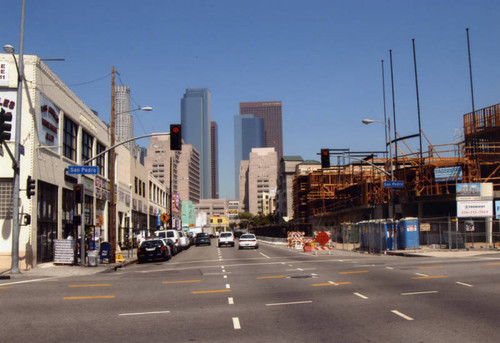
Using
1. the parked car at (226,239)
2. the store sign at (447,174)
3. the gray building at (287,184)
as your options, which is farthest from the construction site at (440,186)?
the gray building at (287,184)

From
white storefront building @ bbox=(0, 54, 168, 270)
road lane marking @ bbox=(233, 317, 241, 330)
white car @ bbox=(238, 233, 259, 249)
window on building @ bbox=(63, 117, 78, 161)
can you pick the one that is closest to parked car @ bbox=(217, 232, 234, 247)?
white car @ bbox=(238, 233, 259, 249)

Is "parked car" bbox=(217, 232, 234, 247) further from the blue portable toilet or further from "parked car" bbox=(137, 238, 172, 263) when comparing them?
the blue portable toilet

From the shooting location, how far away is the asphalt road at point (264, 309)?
8.75 metres

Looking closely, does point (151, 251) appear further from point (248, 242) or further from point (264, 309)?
point (264, 309)

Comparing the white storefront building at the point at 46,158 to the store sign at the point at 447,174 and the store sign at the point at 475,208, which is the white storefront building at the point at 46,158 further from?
the store sign at the point at 447,174

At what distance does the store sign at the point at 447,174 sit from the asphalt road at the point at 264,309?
107 ft

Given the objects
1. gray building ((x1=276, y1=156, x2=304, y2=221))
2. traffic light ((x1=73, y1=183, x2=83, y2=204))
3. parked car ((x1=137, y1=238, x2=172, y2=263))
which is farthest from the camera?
gray building ((x1=276, y1=156, x2=304, y2=221))

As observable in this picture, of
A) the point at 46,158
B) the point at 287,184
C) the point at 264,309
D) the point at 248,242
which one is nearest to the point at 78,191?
the point at 46,158

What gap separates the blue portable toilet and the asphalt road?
18.1m

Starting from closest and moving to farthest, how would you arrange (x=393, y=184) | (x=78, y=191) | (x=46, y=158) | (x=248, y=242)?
(x=78, y=191), (x=46, y=158), (x=393, y=184), (x=248, y=242)

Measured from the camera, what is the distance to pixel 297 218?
110 metres

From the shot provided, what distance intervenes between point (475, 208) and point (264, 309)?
3573 cm

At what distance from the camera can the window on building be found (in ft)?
103

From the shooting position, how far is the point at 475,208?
41.9 m
